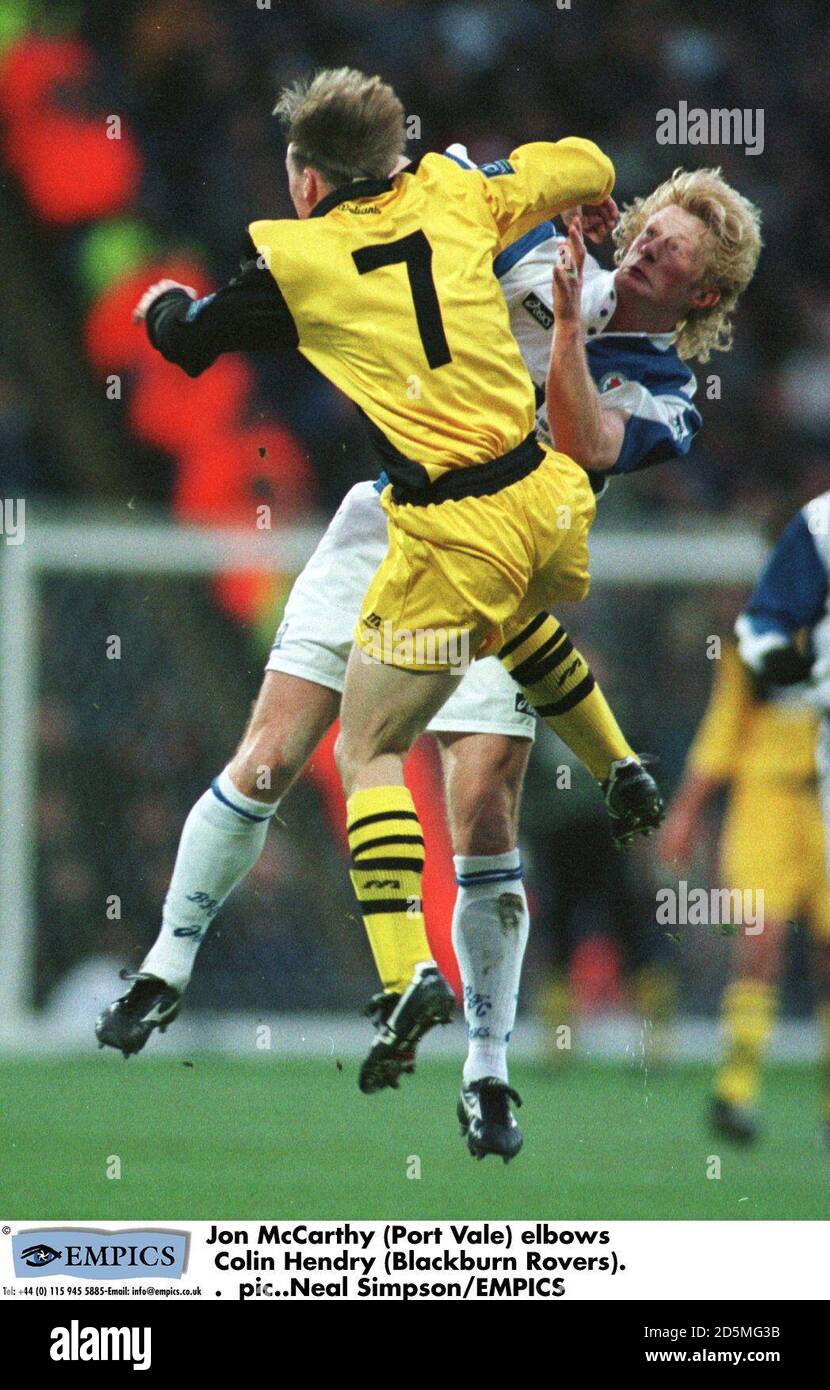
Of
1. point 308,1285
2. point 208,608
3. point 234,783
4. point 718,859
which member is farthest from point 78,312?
point 308,1285

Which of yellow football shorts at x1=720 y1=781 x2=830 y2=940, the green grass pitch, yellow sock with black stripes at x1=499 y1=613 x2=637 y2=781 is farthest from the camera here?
yellow football shorts at x1=720 y1=781 x2=830 y2=940

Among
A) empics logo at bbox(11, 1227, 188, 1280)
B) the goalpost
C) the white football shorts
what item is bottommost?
empics logo at bbox(11, 1227, 188, 1280)

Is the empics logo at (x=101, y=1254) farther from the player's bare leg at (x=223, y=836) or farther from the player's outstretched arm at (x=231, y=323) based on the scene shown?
the player's outstretched arm at (x=231, y=323)

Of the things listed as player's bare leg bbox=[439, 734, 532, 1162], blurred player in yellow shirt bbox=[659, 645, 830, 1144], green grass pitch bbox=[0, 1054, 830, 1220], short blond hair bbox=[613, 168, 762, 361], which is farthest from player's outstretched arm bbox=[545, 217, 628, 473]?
blurred player in yellow shirt bbox=[659, 645, 830, 1144]

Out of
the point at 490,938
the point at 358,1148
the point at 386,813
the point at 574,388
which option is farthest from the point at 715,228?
the point at 358,1148

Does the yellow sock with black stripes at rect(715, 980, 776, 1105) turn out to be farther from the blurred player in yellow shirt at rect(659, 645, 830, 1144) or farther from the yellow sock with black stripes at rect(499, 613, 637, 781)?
the yellow sock with black stripes at rect(499, 613, 637, 781)

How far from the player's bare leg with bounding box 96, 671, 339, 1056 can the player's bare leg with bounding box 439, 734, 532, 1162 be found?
0.34m

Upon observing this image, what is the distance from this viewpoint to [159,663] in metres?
8.51

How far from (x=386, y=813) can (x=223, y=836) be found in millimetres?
593

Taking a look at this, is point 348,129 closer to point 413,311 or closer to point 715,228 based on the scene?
point 413,311

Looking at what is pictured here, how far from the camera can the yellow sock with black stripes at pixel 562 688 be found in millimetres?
4074

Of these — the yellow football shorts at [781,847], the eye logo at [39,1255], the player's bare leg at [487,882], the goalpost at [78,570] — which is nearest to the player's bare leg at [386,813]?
the player's bare leg at [487,882]

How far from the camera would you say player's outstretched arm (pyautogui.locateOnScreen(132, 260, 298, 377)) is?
12.2 ft
